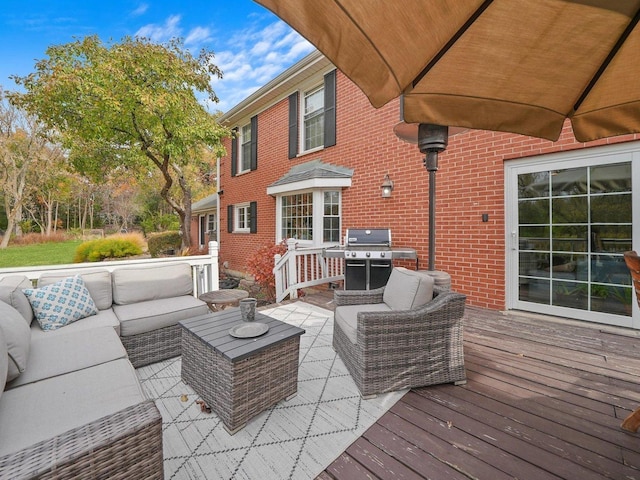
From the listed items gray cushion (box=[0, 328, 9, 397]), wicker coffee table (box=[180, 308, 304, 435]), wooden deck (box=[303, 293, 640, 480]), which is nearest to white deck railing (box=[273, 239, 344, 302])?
wicker coffee table (box=[180, 308, 304, 435])

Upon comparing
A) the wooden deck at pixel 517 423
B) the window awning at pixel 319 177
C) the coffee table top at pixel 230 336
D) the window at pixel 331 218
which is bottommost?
the wooden deck at pixel 517 423

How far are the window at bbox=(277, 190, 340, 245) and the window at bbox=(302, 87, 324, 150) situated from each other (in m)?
1.37

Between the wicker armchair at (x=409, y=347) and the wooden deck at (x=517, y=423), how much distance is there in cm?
16

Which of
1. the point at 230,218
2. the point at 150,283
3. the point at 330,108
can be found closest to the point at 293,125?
the point at 330,108

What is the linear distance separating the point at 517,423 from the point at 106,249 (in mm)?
12332

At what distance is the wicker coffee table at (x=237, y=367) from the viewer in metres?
1.91

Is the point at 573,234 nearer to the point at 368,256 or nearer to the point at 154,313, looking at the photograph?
the point at 368,256

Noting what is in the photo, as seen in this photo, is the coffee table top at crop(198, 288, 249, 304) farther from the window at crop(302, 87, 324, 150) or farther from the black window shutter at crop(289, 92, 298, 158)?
the black window shutter at crop(289, 92, 298, 158)

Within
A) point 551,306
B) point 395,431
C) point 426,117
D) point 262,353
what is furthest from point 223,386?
point 551,306

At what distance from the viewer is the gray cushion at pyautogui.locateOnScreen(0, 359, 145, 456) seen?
4.20ft

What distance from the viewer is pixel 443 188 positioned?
4703 millimetres

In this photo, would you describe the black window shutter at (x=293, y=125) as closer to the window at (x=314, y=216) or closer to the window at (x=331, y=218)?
the window at (x=314, y=216)

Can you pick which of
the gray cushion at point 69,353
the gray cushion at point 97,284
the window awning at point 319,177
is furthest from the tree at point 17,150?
the gray cushion at point 69,353

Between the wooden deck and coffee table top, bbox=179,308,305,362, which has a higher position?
coffee table top, bbox=179,308,305,362
